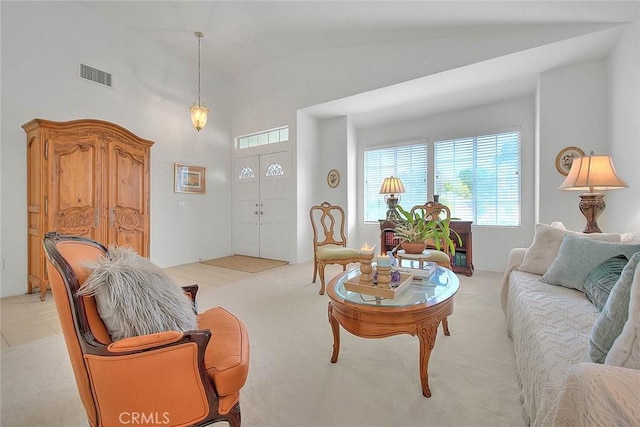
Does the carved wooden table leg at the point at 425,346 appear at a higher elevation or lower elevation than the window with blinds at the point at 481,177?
lower

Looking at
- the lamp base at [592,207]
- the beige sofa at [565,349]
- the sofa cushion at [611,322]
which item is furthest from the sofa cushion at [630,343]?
the lamp base at [592,207]

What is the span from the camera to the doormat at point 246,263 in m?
4.81

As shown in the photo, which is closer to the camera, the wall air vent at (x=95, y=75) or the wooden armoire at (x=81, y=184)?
the wooden armoire at (x=81, y=184)

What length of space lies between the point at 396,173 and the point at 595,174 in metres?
3.15

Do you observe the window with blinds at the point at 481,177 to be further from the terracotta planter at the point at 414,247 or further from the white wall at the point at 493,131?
the terracotta planter at the point at 414,247

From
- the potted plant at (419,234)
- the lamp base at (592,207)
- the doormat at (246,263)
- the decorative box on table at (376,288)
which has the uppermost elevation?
the lamp base at (592,207)

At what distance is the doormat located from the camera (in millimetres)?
4812

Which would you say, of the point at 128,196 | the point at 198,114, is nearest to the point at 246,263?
the point at 128,196

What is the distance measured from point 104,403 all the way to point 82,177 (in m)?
3.47

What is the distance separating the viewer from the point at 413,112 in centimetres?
504

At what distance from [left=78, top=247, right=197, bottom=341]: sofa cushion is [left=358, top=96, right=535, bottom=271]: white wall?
4646 millimetres

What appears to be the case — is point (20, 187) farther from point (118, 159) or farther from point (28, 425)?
point (28, 425)

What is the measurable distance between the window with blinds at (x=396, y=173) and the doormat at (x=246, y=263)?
205 cm

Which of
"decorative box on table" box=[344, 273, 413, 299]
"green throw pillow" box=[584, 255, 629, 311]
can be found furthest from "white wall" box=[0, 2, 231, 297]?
"green throw pillow" box=[584, 255, 629, 311]
